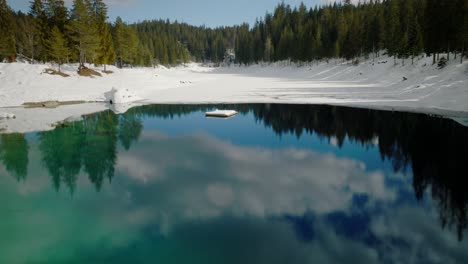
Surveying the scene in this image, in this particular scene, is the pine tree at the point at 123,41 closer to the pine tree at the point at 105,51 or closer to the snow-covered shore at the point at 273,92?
the pine tree at the point at 105,51

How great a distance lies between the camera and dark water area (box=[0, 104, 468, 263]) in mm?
8555

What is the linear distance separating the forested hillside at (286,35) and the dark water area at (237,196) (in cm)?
3558

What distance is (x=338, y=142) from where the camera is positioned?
2089 cm

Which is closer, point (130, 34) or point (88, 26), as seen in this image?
point (88, 26)

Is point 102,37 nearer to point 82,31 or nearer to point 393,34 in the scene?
point 82,31

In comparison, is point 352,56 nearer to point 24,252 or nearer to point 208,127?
point 208,127

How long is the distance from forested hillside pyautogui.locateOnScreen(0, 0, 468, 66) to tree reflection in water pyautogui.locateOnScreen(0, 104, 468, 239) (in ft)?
91.5

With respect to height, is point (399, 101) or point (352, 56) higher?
point (352, 56)

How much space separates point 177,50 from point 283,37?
198ft

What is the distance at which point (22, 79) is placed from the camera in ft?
143

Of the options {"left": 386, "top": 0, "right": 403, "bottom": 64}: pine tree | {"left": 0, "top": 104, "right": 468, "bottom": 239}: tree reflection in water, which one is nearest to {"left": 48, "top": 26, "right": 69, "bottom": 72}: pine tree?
{"left": 0, "top": 104, "right": 468, "bottom": 239}: tree reflection in water

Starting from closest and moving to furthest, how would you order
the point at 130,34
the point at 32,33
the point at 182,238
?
1. the point at 182,238
2. the point at 32,33
3. the point at 130,34

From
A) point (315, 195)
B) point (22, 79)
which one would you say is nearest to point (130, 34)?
point (22, 79)

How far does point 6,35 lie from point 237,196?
67217 mm
